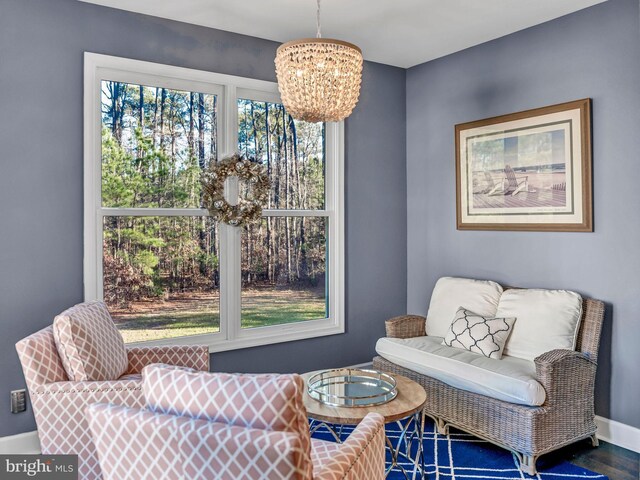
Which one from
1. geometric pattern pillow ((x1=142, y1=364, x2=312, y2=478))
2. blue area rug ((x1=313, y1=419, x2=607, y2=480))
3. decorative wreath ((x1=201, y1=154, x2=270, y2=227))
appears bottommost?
blue area rug ((x1=313, y1=419, x2=607, y2=480))

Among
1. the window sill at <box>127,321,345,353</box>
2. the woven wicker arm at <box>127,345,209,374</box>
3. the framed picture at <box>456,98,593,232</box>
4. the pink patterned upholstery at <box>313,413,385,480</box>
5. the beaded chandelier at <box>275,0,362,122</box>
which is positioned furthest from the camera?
the window sill at <box>127,321,345,353</box>

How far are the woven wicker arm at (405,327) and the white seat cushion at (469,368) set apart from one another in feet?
0.37

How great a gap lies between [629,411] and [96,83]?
3.75 m

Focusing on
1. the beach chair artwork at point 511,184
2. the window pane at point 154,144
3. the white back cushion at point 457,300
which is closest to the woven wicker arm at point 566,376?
the white back cushion at point 457,300

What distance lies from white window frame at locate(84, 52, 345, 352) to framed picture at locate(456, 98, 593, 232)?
1011mm

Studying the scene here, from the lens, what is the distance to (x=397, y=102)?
4.40m

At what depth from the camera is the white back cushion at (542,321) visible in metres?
2.98

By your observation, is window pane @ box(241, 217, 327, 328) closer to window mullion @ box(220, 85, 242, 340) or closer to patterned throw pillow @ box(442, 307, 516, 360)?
window mullion @ box(220, 85, 242, 340)

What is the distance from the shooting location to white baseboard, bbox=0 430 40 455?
9.19ft

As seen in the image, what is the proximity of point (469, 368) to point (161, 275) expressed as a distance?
2052 mm

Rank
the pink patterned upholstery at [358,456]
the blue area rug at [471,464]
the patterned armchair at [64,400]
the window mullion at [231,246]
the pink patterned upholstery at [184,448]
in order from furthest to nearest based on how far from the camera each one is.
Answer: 1. the window mullion at [231,246]
2. the blue area rug at [471,464]
3. the patterned armchair at [64,400]
4. the pink patterned upholstery at [358,456]
5. the pink patterned upholstery at [184,448]

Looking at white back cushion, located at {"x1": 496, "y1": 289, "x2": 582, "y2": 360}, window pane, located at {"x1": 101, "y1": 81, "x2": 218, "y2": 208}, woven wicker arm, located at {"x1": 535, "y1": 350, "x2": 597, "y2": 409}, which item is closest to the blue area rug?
woven wicker arm, located at {"x1": 535, "y1": 350, "x2": 597, "y2": 409}

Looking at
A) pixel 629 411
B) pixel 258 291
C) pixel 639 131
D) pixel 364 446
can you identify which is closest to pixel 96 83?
pixel 258 291

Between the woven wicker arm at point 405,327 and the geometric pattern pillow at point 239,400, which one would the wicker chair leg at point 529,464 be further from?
the geometric pattern pillow at point 239,400
